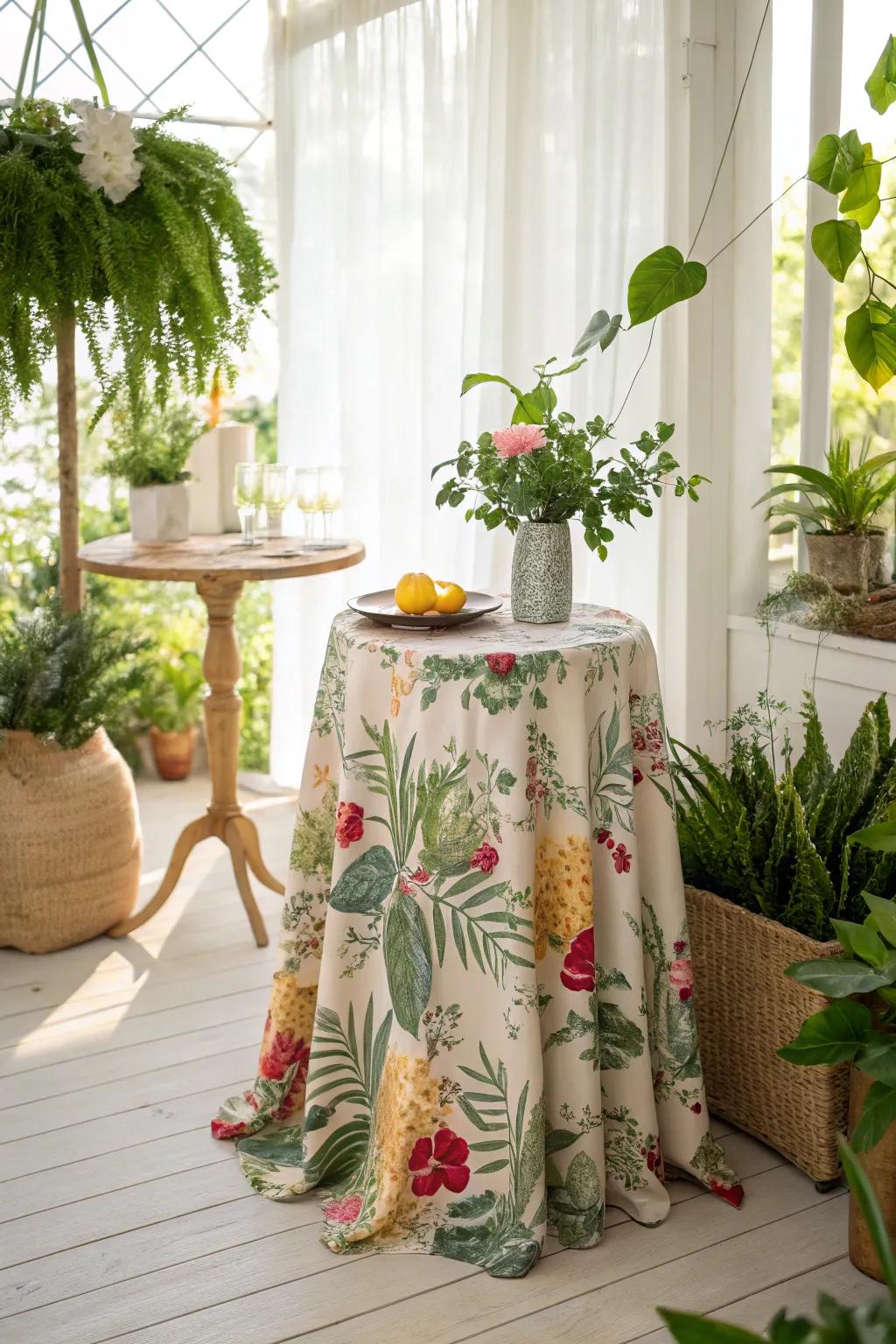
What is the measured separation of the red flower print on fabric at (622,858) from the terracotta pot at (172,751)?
93.8 inches

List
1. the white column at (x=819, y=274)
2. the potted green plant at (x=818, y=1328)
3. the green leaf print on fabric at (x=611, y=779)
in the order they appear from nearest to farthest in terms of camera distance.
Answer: the potted green plant at (x=818, y=1328), the green leaf print on fabric at (x=611, y=779), the white column at (x=819, y=274)

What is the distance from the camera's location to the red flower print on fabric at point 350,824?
6.32 feet

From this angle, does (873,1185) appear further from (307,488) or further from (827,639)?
(307,488)

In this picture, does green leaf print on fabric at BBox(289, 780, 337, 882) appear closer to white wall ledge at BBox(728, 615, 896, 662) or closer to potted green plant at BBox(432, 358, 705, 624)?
potted green plant at BBox(432, 358, 705, 624)

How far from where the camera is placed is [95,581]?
401 cm

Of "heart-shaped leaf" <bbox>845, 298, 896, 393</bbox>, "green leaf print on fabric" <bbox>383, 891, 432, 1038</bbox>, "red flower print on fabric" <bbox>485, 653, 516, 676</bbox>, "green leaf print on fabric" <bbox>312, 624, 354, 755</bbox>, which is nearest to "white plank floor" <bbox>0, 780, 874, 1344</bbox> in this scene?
"green leaf print on fabric" <bbox>383, 891, 432, 1038</bbox>

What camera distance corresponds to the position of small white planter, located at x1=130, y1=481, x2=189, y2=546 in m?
2.83

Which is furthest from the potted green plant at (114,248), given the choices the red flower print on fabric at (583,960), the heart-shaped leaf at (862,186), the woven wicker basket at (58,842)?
the red flower print on fabric at (583,960)

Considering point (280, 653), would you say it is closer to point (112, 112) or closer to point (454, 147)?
point (454, 147)

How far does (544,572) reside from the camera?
203 centimetres

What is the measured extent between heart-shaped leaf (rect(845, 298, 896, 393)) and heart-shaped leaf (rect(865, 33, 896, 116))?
29 centimetres

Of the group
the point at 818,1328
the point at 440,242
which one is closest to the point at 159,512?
the point at 440,242

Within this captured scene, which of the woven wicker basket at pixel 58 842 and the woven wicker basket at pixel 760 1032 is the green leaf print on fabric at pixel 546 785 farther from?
the woven wicker basket at pixel 58 842

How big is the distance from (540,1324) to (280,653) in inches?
94.6
